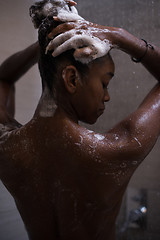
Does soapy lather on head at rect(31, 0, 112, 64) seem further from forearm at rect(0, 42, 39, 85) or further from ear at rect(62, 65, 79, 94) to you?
forearm at rect(0, 42, 39, 85)

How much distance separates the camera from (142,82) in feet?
4.37

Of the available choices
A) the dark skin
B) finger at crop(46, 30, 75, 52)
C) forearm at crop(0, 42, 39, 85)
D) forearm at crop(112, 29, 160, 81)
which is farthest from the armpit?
forearm at crop(112, 29, 160, 81)

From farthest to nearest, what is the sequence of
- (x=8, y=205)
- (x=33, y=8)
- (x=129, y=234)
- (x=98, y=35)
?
1. (x=129, y=234)
2. (x=8, y=205)
3. (x=33, y=8)
4. (x=98, y=35)

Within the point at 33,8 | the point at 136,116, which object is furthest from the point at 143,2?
the point at 136,116

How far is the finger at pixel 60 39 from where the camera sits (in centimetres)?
67

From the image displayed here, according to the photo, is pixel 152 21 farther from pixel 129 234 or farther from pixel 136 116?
pixel 129 234

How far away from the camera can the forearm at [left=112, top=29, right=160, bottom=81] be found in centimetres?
71

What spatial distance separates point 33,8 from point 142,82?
0.68 meters

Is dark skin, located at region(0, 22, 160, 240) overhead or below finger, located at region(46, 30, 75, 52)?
below

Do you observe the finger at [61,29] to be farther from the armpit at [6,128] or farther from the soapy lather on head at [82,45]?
the armpit at [6,128]

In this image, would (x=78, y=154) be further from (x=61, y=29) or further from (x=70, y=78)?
(x=61, y=29)

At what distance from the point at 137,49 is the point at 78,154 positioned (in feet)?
1.02

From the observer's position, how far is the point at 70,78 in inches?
27.4

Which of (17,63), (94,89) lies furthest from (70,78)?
(17,63)
